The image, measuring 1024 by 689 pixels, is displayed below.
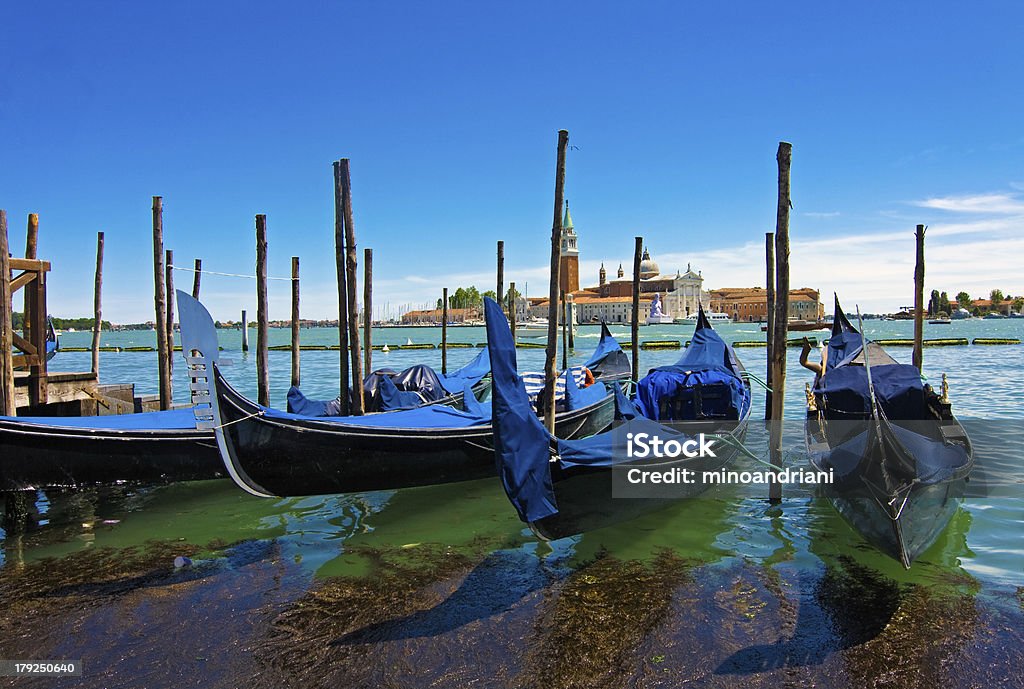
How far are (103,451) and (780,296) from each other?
573cm

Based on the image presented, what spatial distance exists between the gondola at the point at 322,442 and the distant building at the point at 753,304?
9920 cm

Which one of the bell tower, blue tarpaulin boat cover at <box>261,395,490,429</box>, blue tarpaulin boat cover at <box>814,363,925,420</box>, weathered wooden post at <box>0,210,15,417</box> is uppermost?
the bell tower

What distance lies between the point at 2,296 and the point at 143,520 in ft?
7.92

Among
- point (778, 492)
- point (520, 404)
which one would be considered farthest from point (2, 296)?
point (778, 492)

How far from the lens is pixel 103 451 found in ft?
19.1

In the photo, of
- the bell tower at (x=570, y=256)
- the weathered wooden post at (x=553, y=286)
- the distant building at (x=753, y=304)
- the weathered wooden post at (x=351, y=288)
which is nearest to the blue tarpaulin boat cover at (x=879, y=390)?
the weathered wooden post at (x=553, y=286)

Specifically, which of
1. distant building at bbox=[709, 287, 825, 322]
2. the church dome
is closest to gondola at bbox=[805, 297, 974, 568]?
distant building at bbox=[709, 287, 825, 322]

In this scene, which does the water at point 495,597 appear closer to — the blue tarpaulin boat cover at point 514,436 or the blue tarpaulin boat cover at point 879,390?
the blue tarpaulin boat cover at point 514,436

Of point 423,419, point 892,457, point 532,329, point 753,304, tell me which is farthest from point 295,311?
point 753,304

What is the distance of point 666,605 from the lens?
12.8 feet

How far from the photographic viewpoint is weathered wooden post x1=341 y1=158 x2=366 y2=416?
8125 mm

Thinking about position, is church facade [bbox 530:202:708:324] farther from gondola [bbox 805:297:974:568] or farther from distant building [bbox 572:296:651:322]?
gondola [bbox 805:297:974:568]

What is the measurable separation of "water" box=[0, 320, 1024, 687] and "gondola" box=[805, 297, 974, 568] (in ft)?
1.04

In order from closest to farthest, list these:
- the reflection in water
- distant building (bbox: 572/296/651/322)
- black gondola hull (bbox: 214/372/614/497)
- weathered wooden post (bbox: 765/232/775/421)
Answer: the reflection in water < black gondola hull (bbox: 214/372/614/497) < weathered wooden post (bbox: 765/232/775/421) < distant building (bbox: 572/296/651/322)
